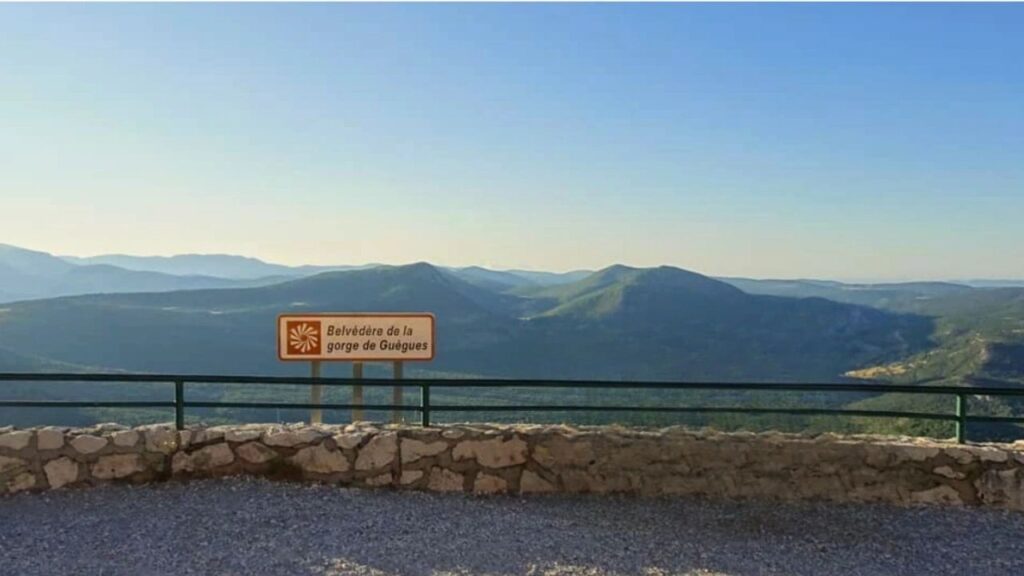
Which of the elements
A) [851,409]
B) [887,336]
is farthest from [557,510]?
[887,336]

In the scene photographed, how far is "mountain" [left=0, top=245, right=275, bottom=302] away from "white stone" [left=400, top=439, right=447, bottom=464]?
84.5 metres

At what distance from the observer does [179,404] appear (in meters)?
5.45

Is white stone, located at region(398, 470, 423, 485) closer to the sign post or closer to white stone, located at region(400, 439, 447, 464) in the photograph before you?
white stone, located at region(400, 439, 447, 464)

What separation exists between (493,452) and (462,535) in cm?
109

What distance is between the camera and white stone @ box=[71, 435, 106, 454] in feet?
17.2

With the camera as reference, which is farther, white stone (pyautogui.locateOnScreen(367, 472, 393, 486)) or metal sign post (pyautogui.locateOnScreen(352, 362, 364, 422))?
metal sign post (pyautogui.locateOnScreen(352, 362, 364, 422))

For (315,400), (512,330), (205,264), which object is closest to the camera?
(315,400)

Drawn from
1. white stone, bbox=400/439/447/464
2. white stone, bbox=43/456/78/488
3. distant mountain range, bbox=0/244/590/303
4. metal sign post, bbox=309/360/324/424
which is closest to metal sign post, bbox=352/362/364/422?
metal sign post, bbox=309/360/324/424

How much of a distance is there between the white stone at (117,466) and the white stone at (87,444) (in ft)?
0.30

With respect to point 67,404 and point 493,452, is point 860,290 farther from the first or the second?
point 67,404

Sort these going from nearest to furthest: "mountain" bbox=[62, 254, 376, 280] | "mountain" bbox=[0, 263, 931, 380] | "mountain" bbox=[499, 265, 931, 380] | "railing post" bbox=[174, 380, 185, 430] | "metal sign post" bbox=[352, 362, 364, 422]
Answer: "railing post" bbox=[174, 380, 185, 430], "metal sign post" bbox=[352, 362, 364, 422], "mountain" bbox=[0, 263, 931, 380], "mountain" bbox=[499, 265, 931, 380], "mountain" bbox=[62, 254, 376, 280]

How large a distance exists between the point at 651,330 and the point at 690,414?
48.4 metres

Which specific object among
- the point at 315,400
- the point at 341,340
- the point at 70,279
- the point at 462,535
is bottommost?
the point at 462,535

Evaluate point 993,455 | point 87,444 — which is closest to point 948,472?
point 993,455
